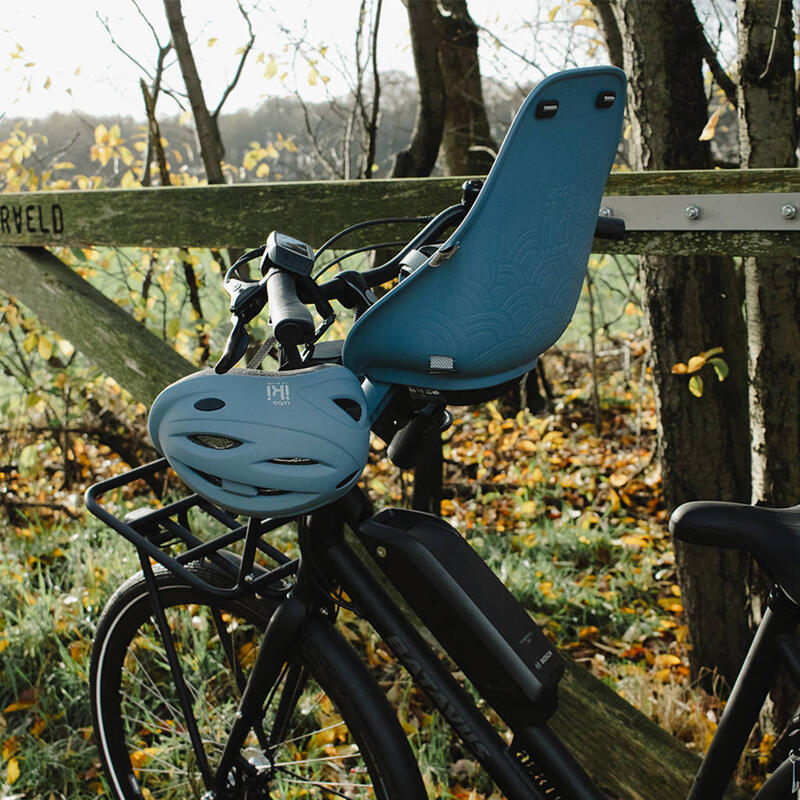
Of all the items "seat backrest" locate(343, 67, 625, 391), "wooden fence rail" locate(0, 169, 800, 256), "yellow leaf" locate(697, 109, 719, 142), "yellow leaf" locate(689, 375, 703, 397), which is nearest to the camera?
"seat backrest" locate(343, 67, 625, 391)

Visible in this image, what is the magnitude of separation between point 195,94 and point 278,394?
2.79 metres

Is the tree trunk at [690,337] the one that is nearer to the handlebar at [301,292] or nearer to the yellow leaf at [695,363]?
the yellow leaf at [695,363]

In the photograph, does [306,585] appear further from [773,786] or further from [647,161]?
[647,161]

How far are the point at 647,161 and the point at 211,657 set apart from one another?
80.5 inches

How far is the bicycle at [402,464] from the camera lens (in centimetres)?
101

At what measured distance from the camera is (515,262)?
1017 millimetres

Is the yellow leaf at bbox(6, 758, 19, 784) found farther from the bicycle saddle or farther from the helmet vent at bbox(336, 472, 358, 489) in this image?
the bicycle saddle

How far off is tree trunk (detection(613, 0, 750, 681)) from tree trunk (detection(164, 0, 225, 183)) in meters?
1.86

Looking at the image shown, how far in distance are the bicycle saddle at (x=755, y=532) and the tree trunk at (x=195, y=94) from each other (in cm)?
284

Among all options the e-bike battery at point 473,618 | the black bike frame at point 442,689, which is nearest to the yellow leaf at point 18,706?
the black bike frame at point 442,689

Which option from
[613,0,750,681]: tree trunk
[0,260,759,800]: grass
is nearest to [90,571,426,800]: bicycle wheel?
[0,260,759,800]: grass

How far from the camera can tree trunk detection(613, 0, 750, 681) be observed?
2.31 metres

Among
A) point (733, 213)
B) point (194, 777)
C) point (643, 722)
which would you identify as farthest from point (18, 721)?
point (733, 213)

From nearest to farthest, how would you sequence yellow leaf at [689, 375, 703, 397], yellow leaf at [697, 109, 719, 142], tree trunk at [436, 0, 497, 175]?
yellow leaf at [697, 109, 719, 142] < yellow leaf at [689, 375, 703, 397] < tree trunk at [436, 0, 497, 175]
